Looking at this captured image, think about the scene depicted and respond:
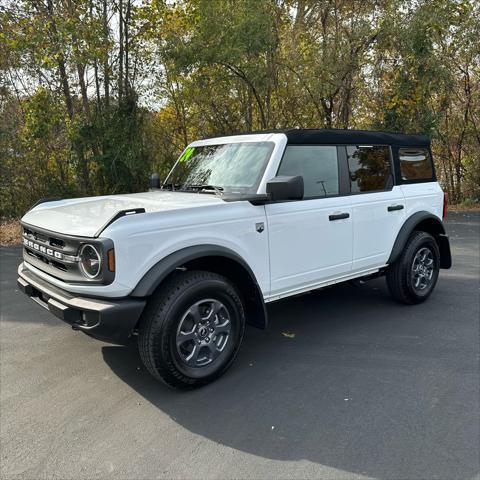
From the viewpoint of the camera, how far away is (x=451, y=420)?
2717 millimetres

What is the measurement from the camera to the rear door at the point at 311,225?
3.59 meters

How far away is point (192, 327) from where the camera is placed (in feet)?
10.4

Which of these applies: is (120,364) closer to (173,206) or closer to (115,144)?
(173,206)

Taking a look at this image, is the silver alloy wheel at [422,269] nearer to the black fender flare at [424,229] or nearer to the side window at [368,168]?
the black fender flare at [424,229]

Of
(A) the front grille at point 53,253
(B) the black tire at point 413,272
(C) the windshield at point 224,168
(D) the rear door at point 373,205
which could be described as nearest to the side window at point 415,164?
(D) the rear door at point 373,205

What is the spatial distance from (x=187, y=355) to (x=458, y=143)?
14310 millimetres

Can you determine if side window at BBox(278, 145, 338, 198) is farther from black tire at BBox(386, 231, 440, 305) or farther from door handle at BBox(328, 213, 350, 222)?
black tire at BBox(386, 231, 440, 305)

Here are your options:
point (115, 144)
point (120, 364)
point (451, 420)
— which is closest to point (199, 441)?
point (120, 364)

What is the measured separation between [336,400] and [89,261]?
5.93 ft

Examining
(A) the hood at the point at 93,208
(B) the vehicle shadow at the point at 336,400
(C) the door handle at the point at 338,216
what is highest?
(A) the hood at the point at 93,208

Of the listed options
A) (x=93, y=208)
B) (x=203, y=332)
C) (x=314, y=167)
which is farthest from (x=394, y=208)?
(x=93, y=208)

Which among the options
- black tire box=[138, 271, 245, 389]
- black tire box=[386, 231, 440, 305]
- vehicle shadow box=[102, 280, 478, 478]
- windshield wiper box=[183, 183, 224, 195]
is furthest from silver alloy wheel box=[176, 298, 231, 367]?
black tire box=[386, 231, 440, 305]

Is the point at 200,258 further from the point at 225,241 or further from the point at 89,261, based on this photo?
the point at 89,261

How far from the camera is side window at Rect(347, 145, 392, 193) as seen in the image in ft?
14.0
